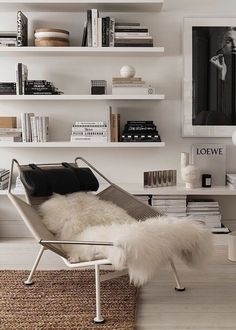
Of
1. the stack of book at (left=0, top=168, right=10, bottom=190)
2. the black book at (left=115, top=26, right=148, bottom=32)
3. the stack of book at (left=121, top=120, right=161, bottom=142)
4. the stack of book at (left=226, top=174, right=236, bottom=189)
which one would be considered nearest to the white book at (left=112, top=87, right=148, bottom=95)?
the stack of book at (left=121, top=120, right=161, bottom=142)

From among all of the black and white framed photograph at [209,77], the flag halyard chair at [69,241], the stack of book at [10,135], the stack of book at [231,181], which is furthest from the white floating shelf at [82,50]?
the stack of book at [231,181]

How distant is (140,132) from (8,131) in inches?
42.3

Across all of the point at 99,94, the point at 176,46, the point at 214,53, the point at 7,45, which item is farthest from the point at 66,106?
the point at 214,53

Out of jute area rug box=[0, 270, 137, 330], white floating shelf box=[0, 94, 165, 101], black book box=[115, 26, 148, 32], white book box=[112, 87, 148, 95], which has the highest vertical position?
black book box=[115, 26, 148, 32]

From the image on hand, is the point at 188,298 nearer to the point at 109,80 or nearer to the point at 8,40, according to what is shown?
the point at 109,80

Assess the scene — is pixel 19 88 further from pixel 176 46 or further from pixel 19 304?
pixel 19 304

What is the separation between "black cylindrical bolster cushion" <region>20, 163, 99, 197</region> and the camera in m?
3.15

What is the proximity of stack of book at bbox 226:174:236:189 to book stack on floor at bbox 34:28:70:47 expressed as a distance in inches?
68.0

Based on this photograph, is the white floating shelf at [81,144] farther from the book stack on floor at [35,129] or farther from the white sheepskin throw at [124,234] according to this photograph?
the white sheepskin throw at [124,234]

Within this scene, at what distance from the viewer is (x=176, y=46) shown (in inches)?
167

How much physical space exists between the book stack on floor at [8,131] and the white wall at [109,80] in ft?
0.56

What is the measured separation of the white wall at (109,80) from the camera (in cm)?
421

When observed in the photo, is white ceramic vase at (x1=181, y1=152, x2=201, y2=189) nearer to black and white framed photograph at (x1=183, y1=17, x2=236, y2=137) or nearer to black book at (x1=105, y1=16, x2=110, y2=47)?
black and white framed photograph at (x1=183, y1=17, x2=236, y2=137)

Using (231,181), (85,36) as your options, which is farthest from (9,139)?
(231,181)
